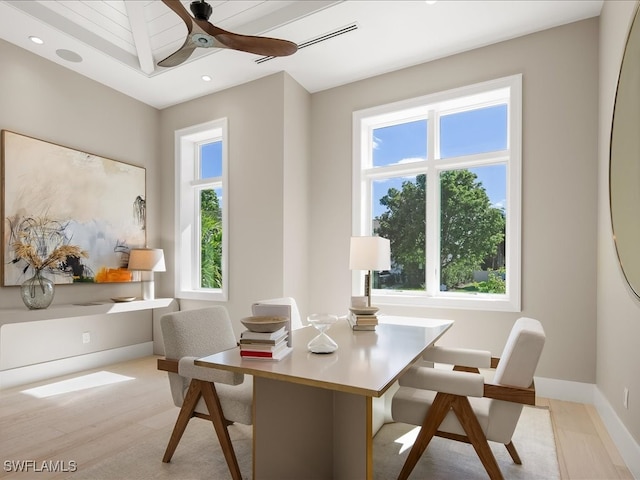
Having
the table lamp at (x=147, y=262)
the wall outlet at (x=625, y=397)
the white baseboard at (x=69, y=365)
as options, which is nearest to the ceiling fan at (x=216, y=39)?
the table lamp at (x=147, y=262)

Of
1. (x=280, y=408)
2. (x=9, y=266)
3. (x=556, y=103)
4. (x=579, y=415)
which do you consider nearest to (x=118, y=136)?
(x=9, y=266)

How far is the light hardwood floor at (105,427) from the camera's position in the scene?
2.19 meters

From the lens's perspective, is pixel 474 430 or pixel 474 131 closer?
pixel 474 430

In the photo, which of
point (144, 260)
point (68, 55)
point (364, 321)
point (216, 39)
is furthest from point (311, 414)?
point (68, 55)

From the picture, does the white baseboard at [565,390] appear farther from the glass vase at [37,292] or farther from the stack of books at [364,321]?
the glass vase at [37,292]

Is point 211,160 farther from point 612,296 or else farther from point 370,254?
point 612,296

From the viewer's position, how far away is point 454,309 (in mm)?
3580

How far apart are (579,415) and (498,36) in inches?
129

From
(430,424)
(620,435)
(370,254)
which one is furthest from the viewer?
(370,254)

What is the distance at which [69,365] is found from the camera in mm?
3916

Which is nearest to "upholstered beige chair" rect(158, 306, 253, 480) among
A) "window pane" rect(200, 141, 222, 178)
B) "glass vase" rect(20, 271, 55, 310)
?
"glass vase" rect(20, 271, 55, 310)

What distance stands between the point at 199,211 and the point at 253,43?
9.95 ft

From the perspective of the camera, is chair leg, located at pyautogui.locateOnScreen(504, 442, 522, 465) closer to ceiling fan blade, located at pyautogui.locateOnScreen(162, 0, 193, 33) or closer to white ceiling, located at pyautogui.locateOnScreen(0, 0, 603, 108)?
ceiling fan blade, located at pyautogui.locateOnScreen(162, 0, 193, 33)

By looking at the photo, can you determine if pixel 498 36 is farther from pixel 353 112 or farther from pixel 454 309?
pixel 454 309
